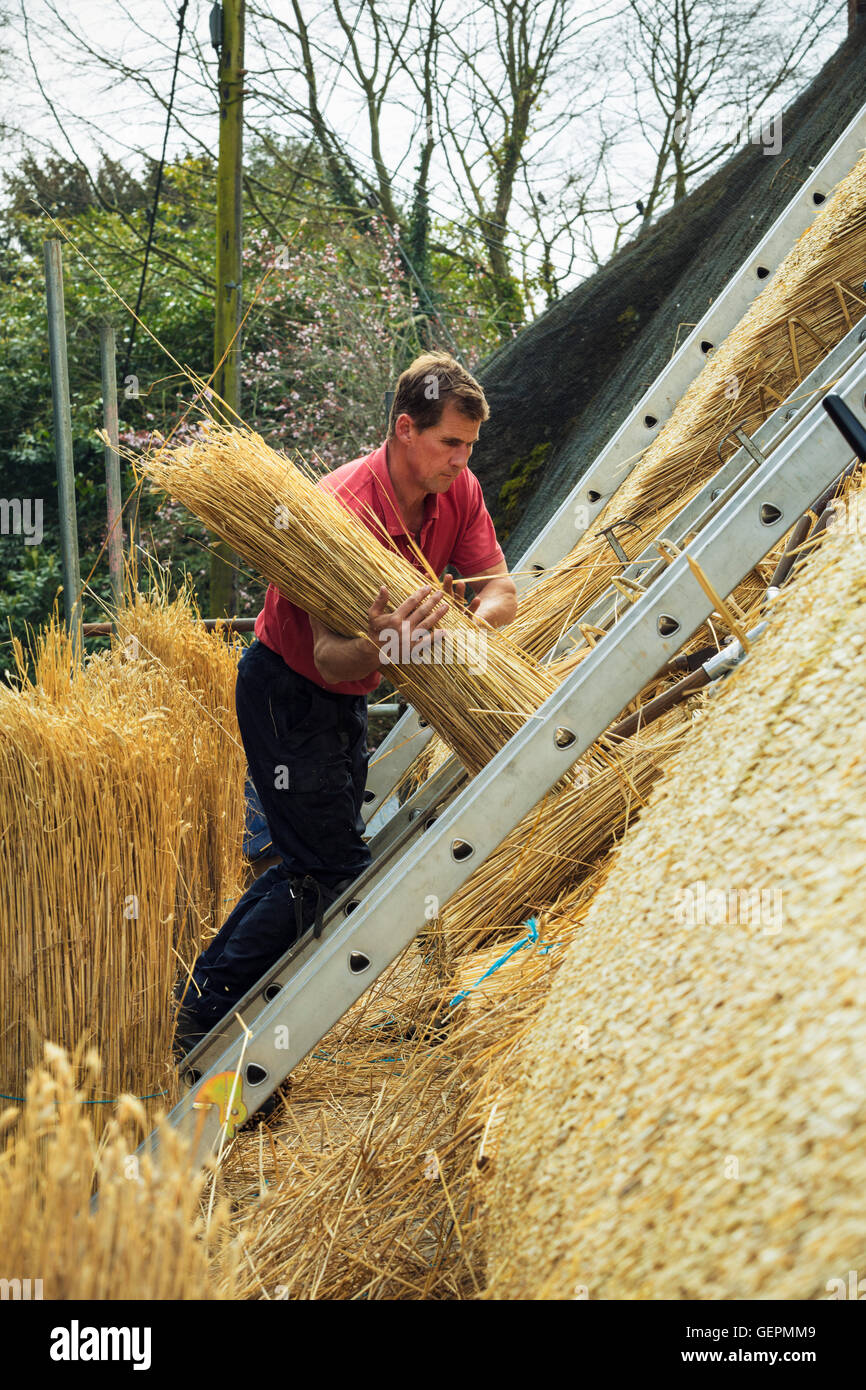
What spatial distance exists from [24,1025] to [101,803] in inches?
17.1

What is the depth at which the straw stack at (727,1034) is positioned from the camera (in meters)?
0.78

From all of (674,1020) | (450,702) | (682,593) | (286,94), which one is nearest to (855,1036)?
(674,1020)

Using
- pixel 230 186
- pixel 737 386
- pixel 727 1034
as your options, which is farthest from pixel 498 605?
pixel 230 186

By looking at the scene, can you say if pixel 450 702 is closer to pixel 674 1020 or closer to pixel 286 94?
pixel 674 1020

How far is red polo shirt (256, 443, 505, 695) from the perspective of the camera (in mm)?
2297

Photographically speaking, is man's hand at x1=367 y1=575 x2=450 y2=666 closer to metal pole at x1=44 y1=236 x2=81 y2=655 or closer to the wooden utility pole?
metal pole at x1=44 y1=236 x2=81 y2=655

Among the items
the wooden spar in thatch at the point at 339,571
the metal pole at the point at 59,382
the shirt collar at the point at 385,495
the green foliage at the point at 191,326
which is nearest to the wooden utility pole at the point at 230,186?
the metal pole at the point at 59,382

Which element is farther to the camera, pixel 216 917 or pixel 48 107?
pixel 48 107

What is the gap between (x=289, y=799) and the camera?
2.50m

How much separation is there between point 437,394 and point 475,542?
431 millimetres

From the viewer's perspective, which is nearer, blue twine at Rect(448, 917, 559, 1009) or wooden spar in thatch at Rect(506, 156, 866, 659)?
blue twine at Rect(448, 917, 559, 1009)

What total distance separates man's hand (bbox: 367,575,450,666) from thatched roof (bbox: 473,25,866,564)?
2.83m

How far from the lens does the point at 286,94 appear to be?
10.4m

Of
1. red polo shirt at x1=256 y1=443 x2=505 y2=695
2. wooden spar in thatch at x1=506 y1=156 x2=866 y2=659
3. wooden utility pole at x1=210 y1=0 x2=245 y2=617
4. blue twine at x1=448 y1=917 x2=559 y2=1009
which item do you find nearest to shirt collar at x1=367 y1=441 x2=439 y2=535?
red polo shirt at x1=256 y1=443 x2=505 y2=695
